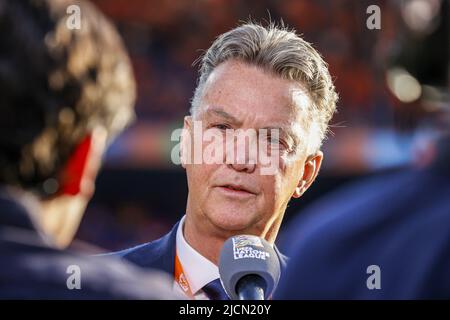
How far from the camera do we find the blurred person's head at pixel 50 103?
114cm

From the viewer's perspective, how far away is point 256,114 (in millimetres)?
1938

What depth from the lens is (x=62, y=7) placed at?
134 cm

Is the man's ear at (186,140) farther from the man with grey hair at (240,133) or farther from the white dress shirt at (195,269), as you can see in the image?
the white dress shirt at (195,269)

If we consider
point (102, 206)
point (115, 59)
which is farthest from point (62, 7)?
point (102, 206)

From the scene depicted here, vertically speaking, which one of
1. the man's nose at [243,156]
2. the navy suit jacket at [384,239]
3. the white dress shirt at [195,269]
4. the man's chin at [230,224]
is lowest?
the navy suit jacket at [384,239]

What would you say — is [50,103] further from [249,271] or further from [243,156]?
[243,156]

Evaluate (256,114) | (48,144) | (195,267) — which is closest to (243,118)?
(256,114)

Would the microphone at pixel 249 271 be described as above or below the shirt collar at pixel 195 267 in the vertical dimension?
below

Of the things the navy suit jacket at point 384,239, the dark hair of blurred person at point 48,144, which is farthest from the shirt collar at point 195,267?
the navy suit jacket at point 384,239

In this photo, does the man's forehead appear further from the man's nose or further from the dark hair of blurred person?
the dark hair of blurred person

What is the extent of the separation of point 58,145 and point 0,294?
0.33m

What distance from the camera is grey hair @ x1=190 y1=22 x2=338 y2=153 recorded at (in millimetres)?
1867

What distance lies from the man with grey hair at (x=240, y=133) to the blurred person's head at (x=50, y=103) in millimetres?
501

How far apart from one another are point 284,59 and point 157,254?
0.55 m
